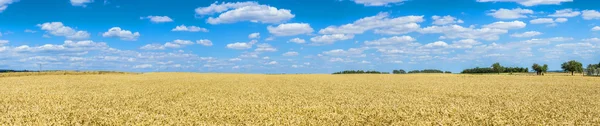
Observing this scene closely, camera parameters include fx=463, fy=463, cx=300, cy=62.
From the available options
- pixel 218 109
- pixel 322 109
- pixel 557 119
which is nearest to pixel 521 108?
pixel 557 119

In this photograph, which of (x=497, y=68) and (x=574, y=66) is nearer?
(x=574, y=66)

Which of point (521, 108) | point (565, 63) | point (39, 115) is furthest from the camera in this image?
point (565, 63)

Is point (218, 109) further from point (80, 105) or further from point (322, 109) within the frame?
point (80, 105)

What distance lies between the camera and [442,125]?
1140 centimetres

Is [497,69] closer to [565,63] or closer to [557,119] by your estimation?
[565,63]

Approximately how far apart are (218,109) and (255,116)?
2.11 meters

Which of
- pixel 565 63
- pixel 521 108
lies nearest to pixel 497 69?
pixel 565 63

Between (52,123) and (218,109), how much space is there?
4.96 metres

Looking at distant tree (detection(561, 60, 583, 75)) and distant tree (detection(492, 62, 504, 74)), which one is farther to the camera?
distant tree (detection(492, 62, 504, 74))

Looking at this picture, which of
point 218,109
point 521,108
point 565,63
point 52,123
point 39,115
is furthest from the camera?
point 565,63

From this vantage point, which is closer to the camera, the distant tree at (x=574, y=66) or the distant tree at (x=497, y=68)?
the distant tree at (x=574, y=66)

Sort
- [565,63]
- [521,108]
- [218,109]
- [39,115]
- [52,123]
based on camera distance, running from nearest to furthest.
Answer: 1. [52,123]
2. [39,115]
3. [218,109]
4. [521,108]
5. [565,63]

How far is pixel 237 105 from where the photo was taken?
1630 cm

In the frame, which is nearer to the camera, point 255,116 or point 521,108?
point 255,116
